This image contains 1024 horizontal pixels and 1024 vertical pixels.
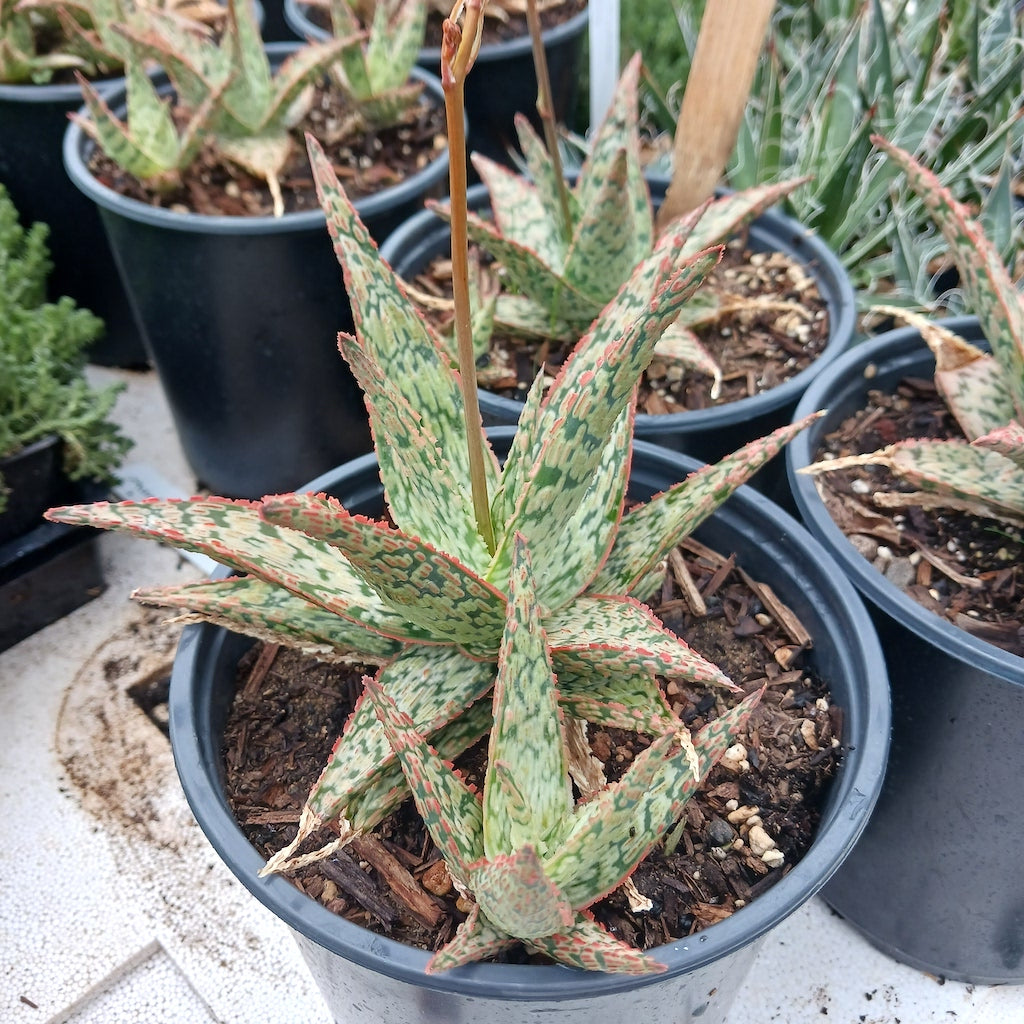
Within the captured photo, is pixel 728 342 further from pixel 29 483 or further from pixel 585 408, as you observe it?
pixel 29 483

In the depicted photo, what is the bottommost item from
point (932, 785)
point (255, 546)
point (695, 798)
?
point (932, 785)

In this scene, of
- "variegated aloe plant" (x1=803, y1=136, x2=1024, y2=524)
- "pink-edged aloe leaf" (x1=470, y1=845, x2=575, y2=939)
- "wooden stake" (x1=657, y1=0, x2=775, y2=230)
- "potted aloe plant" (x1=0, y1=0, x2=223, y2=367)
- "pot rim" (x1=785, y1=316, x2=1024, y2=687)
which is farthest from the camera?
"potted aloe plant" (x1=0, y1=0, x2=223, y2=367)

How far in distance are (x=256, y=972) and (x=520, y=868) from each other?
82 cm

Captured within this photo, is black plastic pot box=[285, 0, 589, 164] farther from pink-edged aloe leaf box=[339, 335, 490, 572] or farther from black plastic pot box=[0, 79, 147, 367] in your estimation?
pink-edged aloe leaf box=[339, 335, 490, 572]

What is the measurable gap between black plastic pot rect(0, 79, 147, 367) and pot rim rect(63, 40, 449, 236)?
19 centimetres

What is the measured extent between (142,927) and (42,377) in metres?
0.84

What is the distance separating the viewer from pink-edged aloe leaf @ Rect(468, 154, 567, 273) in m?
1.39

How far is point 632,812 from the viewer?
70cm

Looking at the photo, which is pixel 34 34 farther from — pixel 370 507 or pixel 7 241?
pixel 370 507

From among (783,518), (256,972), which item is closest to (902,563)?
(783,518)

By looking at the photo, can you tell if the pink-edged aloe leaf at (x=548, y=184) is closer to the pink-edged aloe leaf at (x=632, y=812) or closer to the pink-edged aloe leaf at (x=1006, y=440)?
the pink-edged aloe leaf at (x=1006, y=440)

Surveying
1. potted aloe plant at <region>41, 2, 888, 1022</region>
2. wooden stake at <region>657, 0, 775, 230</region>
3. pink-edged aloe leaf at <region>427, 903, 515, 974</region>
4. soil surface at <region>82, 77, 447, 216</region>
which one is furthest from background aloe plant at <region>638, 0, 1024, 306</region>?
pink-edged aloe leaf at <region>427, 903, 515, 974</region>

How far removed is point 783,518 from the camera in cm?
105

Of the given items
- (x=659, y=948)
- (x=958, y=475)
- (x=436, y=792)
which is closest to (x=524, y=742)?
(x=436, y=792)
